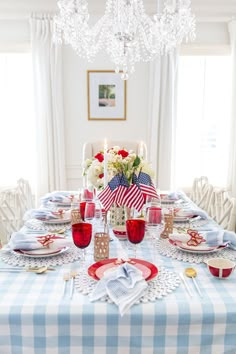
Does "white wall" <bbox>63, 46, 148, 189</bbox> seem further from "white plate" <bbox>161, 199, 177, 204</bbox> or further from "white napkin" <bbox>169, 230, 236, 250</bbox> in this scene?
"white napkin" <bbox>169, 230, 236, 250</bbox>

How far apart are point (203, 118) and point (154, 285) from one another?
3.29 metres

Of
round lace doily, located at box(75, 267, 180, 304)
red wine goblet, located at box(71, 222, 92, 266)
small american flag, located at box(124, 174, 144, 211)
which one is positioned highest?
small american flag, located at box(124, 174, 144, 211)

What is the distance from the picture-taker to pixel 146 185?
1.66 m

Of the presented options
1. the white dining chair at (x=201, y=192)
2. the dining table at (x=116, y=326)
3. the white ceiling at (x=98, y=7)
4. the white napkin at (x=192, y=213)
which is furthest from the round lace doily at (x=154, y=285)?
the white ceiling at (x=98, y=7)

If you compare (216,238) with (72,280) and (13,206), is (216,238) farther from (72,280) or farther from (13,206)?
(13,206)

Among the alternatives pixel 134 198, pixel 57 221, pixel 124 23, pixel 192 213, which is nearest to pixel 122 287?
pixel 134 198

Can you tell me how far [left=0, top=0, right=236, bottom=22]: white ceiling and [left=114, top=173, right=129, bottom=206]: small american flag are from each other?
2.60 meters

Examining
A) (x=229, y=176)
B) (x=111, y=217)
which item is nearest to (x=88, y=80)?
(x=229, y=176)

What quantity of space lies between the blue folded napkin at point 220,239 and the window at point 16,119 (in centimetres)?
276

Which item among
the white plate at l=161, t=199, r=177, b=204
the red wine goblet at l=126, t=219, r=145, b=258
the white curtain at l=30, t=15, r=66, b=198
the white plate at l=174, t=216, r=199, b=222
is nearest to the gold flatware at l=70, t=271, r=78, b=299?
the red wine goblet at l=126, t=219, r=145, b=258

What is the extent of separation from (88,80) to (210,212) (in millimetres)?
2158

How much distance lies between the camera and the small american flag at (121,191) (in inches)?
60.6

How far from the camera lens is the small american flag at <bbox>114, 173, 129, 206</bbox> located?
5.05 ft

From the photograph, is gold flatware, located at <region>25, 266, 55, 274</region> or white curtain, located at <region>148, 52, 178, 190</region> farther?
white curtain, located at <region>148, 52, 178, 190</region>
